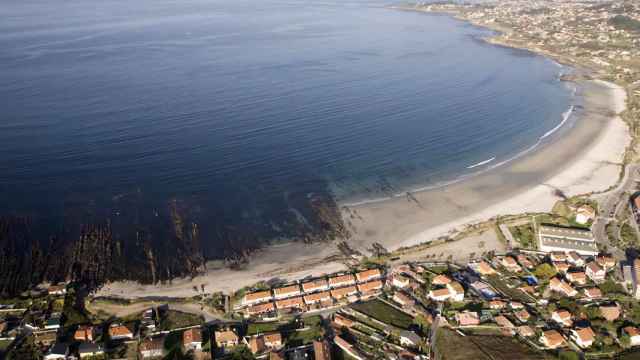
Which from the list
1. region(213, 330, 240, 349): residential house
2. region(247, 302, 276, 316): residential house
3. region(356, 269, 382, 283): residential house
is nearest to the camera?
region(213, 330, 240, 349): residential house

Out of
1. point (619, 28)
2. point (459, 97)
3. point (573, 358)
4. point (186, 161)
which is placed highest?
point (619, 28)

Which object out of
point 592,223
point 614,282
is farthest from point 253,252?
point 592,223

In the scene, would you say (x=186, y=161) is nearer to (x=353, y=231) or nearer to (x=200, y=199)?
(x=200, y=199)

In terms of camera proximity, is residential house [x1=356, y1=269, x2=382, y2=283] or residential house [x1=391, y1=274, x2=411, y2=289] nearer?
residential house [x1=391, y1=274, x2=411, y2=289]

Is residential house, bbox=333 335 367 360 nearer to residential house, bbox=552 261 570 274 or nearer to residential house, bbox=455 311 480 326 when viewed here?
residential house, bbox=455 311 480 326

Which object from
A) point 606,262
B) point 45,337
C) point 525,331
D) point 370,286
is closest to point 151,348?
point 45,337

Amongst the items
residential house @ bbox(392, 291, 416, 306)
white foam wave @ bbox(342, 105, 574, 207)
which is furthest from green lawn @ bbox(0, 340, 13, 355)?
white foam wave @ bbox(342, 105, 574, 207)
